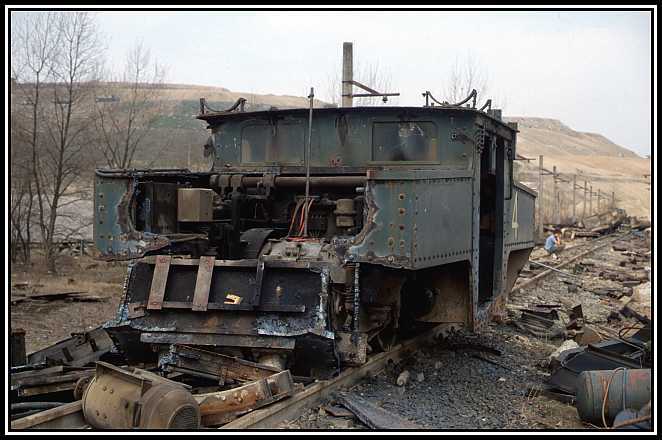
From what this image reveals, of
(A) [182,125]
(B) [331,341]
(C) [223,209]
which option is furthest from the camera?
(A) [182,125]

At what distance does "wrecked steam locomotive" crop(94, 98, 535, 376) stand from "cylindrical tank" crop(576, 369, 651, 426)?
171 cm

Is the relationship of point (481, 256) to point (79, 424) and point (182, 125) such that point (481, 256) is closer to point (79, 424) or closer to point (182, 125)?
point (79, 424)

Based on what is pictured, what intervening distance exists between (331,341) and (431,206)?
4.98ft

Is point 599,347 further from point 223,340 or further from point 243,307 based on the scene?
point 223,340

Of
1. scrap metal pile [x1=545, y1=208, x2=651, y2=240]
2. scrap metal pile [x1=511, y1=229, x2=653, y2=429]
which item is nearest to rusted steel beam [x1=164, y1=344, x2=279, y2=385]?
scrap metal pile [x1=511, y1=229, x2=653, y2=429]

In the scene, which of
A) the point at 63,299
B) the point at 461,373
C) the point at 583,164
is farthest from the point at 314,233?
the point at 583,164

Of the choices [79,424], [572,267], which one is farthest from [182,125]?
[79,424]

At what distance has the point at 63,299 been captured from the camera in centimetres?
1492

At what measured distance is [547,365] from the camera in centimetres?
848

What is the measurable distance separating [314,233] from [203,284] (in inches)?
74.1

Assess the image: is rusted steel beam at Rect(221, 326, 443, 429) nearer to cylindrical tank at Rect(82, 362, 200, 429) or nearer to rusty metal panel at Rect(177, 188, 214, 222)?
cylindrical tank at Rect(82, 362, 200, 429)

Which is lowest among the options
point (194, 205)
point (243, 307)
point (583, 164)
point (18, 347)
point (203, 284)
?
point (18, 347)
